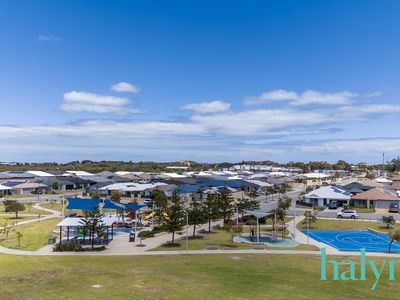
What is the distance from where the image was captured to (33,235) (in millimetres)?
44750

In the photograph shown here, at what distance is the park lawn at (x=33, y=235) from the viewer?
128 feet

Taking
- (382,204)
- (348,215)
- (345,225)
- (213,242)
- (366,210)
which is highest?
(382,204)

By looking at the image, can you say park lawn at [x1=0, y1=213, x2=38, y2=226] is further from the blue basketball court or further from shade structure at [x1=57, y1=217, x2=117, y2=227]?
the blue basketball court

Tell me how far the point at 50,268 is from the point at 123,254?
789 centimetres

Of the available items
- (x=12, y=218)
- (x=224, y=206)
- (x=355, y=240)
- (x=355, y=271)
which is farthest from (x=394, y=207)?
(x=12, y=218)

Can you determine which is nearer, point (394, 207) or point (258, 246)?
point (258, 246)

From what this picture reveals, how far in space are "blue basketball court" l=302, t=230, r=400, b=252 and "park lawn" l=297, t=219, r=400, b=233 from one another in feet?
7.49

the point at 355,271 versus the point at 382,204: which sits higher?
the point at 382,204

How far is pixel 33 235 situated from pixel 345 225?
4271cm

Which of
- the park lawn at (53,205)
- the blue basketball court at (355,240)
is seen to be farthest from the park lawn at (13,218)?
the blue basketball court at (355,240)

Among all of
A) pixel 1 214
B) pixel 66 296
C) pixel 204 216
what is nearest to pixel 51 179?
pixel 1 214

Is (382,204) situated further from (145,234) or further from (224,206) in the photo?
(145,234)

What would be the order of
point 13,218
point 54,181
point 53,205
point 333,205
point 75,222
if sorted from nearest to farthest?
1. point 75,222
2. point 13,218
3. point 333,205
4. point 53,205
5. point 54,181

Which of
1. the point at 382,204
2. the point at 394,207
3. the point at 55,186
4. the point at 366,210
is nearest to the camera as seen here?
the point at 394,207
